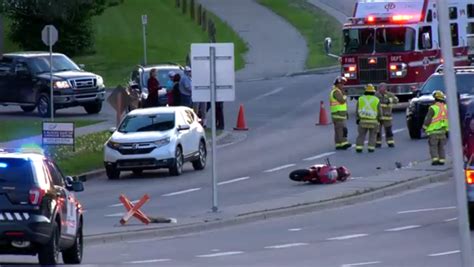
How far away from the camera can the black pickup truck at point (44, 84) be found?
4509 cm

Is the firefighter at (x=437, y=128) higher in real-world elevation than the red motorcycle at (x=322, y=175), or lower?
higher

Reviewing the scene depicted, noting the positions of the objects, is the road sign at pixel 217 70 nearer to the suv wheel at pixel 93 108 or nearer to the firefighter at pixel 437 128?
the firefighter at pixel 437 128

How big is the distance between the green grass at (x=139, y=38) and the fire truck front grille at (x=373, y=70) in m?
16.4

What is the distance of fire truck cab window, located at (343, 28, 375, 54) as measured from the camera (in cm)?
4309

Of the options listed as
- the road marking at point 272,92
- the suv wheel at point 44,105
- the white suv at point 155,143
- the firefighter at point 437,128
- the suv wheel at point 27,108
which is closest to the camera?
the firefighter at point 437,128

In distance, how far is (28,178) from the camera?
16.9m

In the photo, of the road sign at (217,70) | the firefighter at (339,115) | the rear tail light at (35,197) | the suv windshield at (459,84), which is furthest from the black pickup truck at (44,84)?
the rear tail light at (35,197)

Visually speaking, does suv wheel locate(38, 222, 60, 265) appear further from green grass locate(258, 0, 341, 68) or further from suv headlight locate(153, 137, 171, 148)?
green grass locate(258, 0, 341, 68)

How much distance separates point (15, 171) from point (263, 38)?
56.4 metres

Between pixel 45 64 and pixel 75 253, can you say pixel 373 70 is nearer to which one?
pixel 45 64

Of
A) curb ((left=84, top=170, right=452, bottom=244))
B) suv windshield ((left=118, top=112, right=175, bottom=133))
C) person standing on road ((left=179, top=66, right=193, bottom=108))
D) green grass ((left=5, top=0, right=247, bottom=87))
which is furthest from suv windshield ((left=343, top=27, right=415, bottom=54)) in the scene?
green grass ((left=5, top=0, right=247, bottom=87))

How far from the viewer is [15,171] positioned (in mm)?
16953

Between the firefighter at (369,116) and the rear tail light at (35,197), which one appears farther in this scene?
the firefighter at (369,116)

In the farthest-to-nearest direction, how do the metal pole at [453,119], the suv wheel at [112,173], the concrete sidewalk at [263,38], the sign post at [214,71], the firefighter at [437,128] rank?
1. the concrete sidewalk at [263,38]
2. the suv wheel at [112,173]
3. the firefighter at [437,128]
4. the sign post at [214,71]
5. the metal pole at [453,119]
